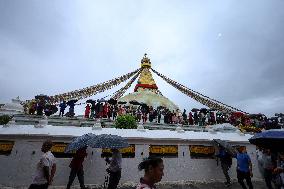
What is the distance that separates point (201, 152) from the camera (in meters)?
12.8

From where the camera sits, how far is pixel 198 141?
12.9 m

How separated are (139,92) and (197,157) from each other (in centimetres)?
2300

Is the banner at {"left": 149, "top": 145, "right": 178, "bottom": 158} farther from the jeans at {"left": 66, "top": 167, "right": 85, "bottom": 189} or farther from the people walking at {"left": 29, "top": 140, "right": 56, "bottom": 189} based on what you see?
the people walking at {"left": 29, "top": 140, "right": 56, "bottom": 189}

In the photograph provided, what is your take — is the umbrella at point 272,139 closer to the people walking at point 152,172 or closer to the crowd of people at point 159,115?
the people walking at point 152,172

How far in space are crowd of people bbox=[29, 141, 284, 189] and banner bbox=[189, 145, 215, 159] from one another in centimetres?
84

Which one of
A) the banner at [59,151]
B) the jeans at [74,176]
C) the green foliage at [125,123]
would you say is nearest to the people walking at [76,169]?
the jeans at [74,176]

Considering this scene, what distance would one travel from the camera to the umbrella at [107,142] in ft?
27.1

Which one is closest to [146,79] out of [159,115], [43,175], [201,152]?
[159,115]

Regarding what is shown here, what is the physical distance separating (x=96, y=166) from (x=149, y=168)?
828 cm

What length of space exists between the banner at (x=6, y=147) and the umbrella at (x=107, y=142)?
406 cm

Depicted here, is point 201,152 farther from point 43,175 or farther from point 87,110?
point 43,175

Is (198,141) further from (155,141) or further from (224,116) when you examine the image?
(224,116)

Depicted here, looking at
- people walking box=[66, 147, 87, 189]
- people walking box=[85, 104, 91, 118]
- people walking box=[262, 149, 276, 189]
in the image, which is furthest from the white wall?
people walking box=[85, 104, 91, 118]

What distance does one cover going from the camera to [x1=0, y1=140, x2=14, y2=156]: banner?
10.3 metres
